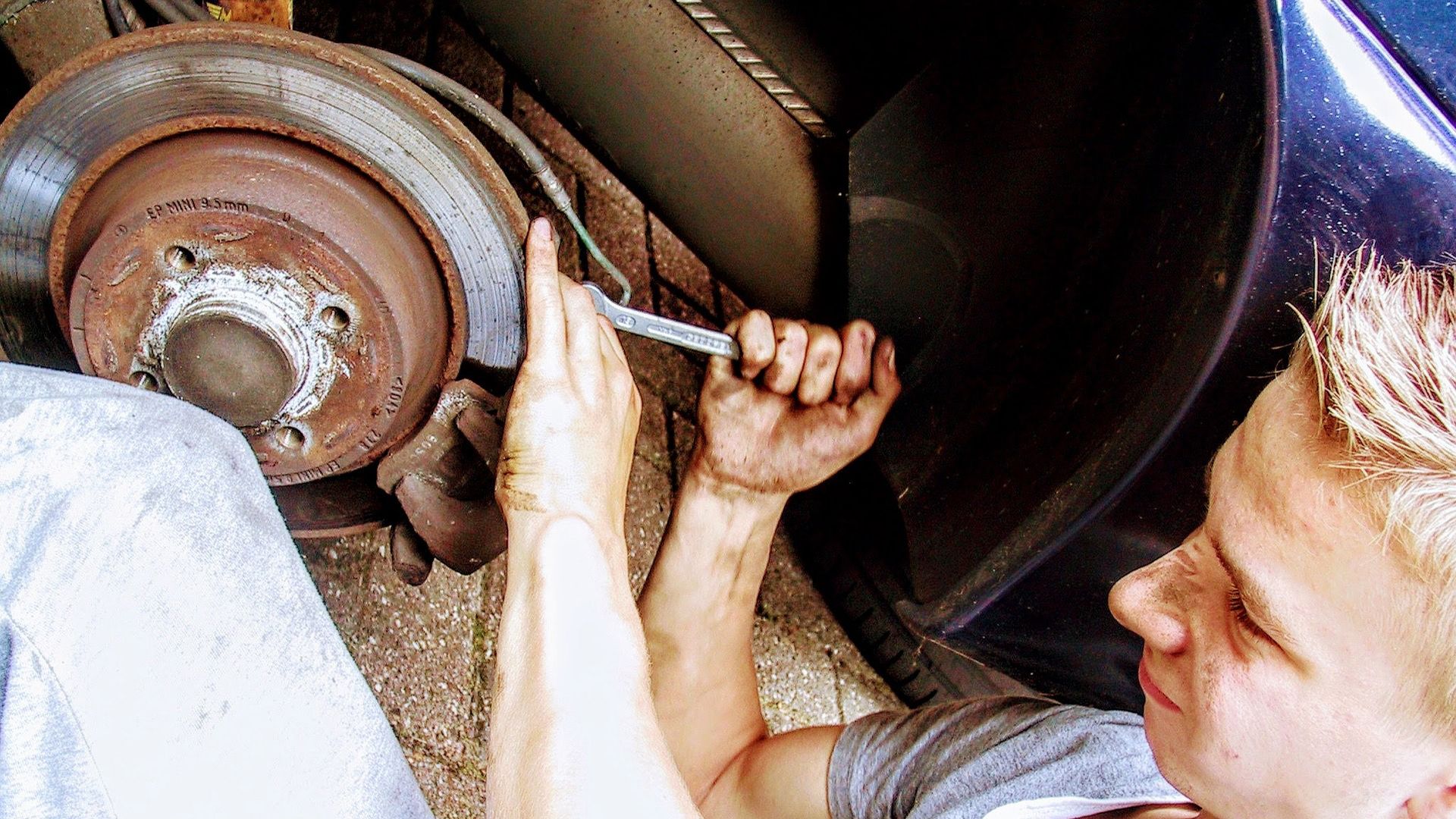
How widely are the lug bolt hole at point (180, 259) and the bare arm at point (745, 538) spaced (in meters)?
0.52

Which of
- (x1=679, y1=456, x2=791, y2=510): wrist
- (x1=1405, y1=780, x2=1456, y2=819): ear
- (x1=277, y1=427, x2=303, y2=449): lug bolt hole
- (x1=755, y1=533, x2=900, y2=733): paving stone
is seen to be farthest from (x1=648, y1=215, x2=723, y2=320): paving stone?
(x1=1405, y1=780, x2=1456, y2=819): ear

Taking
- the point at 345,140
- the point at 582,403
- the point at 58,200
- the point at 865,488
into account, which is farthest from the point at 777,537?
the point at 58,200

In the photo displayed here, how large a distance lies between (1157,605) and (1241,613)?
0.26 ft

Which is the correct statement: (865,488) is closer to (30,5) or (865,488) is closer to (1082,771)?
(1082,771)

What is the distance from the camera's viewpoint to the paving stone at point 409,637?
144 cm

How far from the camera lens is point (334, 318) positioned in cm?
96

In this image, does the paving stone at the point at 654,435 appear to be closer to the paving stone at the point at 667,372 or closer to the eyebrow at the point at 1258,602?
the paving stone at the point at 667,372

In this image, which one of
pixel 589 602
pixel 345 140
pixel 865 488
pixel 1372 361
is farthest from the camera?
pixel 865 488

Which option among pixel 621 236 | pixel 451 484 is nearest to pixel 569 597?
pixel 451 484

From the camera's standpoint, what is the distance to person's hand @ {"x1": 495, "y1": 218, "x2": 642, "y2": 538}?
2.87 ft

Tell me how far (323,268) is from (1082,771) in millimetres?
857

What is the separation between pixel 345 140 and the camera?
3.19 feet

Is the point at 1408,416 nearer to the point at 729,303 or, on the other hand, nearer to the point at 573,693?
the point at 573,693

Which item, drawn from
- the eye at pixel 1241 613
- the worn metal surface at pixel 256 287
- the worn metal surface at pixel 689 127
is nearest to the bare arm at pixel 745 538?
the worn metal surface at pixel 689 127
